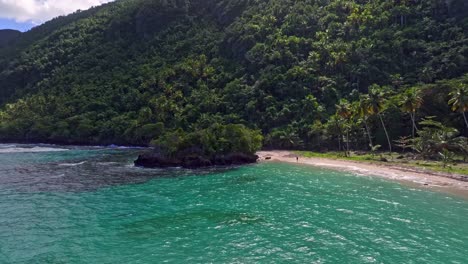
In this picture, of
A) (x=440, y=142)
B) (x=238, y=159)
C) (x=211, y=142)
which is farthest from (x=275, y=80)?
(x=440, y=142)

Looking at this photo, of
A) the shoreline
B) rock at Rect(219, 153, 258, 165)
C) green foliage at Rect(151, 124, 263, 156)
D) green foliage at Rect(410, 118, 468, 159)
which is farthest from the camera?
rock at Rect(219, 153, 258, 165)

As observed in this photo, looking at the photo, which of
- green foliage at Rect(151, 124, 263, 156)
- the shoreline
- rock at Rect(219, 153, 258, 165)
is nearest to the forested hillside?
the shoreline

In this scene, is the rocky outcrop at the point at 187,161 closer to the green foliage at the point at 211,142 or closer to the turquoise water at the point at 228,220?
the green foliage at the point at 211,142

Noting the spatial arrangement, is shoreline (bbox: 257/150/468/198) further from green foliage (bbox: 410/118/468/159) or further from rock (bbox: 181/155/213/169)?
rock (bbox: 181/155/213/169)

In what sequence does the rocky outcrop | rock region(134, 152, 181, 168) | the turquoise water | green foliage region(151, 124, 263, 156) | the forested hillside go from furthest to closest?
the forested hillside, green foliage region(151, 124, 263, 156), rock region(134, 152, 181, 168), the rocky outcrop, the turquoise water

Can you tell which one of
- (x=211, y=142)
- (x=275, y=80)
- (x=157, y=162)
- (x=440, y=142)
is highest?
(x=275, y=80)

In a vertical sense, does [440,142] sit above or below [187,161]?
above

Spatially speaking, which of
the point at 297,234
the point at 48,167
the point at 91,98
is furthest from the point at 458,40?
the point at 91,98

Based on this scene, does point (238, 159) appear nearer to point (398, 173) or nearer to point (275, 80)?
point (398, 173)
